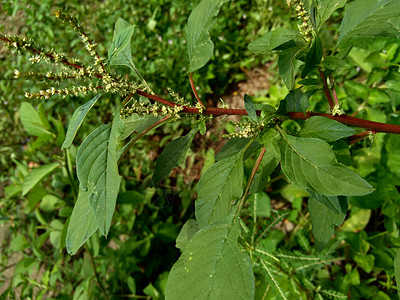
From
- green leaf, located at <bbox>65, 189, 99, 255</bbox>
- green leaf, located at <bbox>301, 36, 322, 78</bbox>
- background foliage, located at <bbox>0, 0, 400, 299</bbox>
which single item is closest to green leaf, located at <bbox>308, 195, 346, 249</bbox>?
background foliage, located at <bbox>0, 0, 400, 299</bbox>

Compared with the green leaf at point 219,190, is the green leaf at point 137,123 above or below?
above

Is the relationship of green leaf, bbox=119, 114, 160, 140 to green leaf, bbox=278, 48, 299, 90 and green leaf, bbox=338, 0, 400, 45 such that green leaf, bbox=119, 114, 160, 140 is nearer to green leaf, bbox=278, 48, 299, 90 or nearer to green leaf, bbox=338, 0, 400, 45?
green leaf, bbox=278, 48, 299, 90

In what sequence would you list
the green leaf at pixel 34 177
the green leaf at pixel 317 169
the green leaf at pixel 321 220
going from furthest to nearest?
the green leaf at pixel 34 177 → the green leaf at pixel 321 220 → the green leaf at pixel 317 169

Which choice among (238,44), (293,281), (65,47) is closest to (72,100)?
(65,47)

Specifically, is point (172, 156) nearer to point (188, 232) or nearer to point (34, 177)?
point (188, 232)

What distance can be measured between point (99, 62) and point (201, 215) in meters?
0.46

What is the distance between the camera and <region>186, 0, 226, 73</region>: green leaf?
84cm

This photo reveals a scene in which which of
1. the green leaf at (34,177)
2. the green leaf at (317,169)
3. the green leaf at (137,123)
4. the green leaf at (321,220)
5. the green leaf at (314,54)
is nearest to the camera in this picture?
the green leaf at (317,169)

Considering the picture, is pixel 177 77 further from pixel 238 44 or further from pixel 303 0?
pixel 303 0

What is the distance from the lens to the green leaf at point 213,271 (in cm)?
68

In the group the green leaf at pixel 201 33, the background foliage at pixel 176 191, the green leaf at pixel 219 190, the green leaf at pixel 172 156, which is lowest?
the background foliage at pixel 176 191

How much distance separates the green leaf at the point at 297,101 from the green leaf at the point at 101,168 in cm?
49

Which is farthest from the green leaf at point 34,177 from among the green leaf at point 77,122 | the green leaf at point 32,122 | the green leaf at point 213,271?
the green leaf at point 213,271

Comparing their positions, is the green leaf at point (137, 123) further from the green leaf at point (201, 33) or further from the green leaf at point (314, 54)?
the green leaf at point (314, 54)
